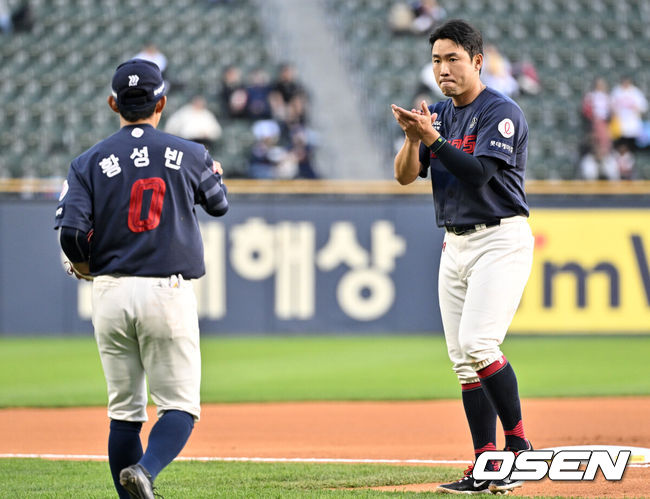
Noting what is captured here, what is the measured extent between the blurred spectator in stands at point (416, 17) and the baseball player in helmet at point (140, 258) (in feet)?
47.8

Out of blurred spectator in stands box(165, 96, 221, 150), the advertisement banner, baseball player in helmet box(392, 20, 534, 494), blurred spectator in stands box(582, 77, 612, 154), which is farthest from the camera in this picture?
blurred spectator in stands box(582, 77, 612, 154)

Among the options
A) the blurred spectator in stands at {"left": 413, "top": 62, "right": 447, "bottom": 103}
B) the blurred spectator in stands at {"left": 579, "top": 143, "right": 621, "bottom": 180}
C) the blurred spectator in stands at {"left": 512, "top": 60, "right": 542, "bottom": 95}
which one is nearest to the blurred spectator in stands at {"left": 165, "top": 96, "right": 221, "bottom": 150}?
the blurred spectator in stands at {"left": 413, "top": 62, "right": 447, "bottom": 103}

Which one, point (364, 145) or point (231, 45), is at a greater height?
point (231, 45)

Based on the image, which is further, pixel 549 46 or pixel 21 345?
pixel 549 46

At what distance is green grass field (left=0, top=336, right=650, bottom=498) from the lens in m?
5.43

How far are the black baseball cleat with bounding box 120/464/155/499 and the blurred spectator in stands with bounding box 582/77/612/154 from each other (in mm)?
13348

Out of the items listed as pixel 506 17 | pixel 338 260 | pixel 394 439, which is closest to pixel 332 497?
pixel 394 439

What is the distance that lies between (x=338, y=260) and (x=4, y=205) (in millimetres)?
4581

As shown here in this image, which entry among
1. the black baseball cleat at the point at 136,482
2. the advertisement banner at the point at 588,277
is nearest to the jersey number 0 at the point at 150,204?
the black baseball cleat at the point at 136,482

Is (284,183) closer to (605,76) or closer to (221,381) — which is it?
(221,381)

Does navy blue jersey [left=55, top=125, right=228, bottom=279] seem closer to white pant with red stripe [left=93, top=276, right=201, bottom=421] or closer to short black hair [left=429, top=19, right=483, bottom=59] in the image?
white pant with red stripe [left=93, top=276, right=201, bottom=421]

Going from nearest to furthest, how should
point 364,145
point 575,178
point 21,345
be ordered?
1. point 21,345
2. point 575,178
3. point 364,145

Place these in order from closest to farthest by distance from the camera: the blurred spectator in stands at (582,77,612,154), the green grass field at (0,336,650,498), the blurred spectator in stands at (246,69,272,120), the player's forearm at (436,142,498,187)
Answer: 1. the player's forearm at (436,142,498,187)
2. the green grass field at (0,336,650,498)
3. the blurred spectator in stands at (582,77,612,154)
4. the blurred spectator in stands at (246,69,272,120)

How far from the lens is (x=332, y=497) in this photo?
482cm
